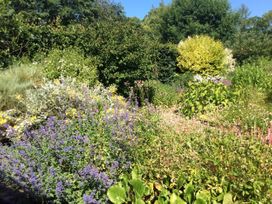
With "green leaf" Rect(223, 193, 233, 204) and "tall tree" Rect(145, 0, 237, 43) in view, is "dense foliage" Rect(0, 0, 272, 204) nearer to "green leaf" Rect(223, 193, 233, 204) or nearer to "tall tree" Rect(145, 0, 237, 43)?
"green leaf" Rect(223, 193, 233, 204)

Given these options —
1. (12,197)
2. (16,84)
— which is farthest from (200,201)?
(16,84)

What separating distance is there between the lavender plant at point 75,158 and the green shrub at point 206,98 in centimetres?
410

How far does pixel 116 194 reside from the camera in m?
3.76

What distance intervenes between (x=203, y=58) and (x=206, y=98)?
29.3 ft

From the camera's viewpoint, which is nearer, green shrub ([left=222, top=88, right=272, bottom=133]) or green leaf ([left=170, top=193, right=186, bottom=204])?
green leaf ([left=170, top=193, right=186, bottom=204])

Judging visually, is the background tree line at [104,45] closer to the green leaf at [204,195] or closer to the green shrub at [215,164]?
the green shrub at [215,164]

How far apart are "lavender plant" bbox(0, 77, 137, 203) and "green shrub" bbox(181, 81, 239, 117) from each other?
4.10 metres

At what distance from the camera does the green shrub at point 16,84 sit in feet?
23.4

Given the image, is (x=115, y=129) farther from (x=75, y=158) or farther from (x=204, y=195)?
(x=204, y=195)

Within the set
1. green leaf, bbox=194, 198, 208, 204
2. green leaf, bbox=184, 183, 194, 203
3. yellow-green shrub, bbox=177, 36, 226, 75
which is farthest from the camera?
yellow-green shrub, bbox=177, 36, 226, 75

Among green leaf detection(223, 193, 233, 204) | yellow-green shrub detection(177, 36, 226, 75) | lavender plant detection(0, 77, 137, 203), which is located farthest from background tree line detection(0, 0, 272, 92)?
green leaf detection(223, 193, 233, 204)

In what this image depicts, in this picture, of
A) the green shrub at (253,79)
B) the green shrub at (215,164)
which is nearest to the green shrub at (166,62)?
the green shrub at (253,79)

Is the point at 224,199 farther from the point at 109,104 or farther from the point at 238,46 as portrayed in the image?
the point at 238,46

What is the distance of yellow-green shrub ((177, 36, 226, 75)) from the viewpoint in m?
17.6
